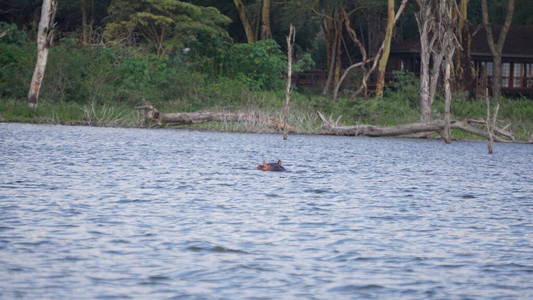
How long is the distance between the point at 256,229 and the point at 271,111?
98.3ft

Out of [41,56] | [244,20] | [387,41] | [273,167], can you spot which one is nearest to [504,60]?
[387,41]

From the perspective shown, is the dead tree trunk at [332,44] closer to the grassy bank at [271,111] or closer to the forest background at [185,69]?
the forest background at [185,69]

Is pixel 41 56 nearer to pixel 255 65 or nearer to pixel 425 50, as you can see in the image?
pixel 255 65

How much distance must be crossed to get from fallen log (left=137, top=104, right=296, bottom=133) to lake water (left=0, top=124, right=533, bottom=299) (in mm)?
12856

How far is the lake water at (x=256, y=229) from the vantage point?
34.4 feet

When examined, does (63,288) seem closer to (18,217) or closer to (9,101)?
(18,217)

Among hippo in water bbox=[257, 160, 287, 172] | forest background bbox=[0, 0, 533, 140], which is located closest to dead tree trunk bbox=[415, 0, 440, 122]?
forest background bbox=[0, 0, 533, 140]

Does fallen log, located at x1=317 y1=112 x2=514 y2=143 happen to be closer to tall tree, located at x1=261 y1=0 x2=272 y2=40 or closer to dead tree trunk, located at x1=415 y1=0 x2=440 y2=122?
dead tree trunk, located at x1=415 y1=0 x2=440 y2=122

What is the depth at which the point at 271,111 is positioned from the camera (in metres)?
44.2

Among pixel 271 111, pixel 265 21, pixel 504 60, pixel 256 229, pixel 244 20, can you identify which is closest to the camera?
pixel 256 229

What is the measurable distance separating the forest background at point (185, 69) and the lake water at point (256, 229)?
56.0 feet

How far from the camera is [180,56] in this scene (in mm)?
55375

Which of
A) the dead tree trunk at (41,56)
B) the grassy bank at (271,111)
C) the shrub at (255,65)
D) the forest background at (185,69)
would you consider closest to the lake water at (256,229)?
the grassy bank at (271,111)

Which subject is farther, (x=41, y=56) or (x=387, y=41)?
(x=387, y=41)
